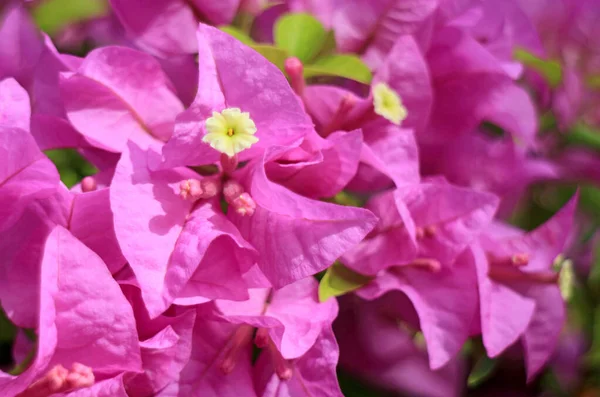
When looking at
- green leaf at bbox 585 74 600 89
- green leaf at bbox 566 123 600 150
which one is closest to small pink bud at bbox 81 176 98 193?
green leaf at bbox 566 123 600 150

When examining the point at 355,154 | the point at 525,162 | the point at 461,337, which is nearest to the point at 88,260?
the point at 355,154

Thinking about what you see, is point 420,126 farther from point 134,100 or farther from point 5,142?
point 5,142

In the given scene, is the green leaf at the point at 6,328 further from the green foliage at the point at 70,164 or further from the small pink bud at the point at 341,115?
the small pink bud at the point at 341,115

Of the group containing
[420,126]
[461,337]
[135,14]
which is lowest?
[461,337]

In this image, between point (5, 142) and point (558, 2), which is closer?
point (5, 142)

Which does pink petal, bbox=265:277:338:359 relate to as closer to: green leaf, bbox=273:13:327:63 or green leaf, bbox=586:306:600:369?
green leaf, bbox=273:13:327:63

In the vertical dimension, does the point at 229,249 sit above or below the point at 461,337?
above

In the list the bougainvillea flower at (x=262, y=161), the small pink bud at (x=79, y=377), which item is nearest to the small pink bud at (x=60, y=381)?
the small pink bud at (x=79, y=377)

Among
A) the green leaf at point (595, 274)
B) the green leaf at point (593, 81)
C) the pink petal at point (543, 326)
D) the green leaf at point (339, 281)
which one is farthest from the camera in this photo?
the green leaf at point (593, 81)
